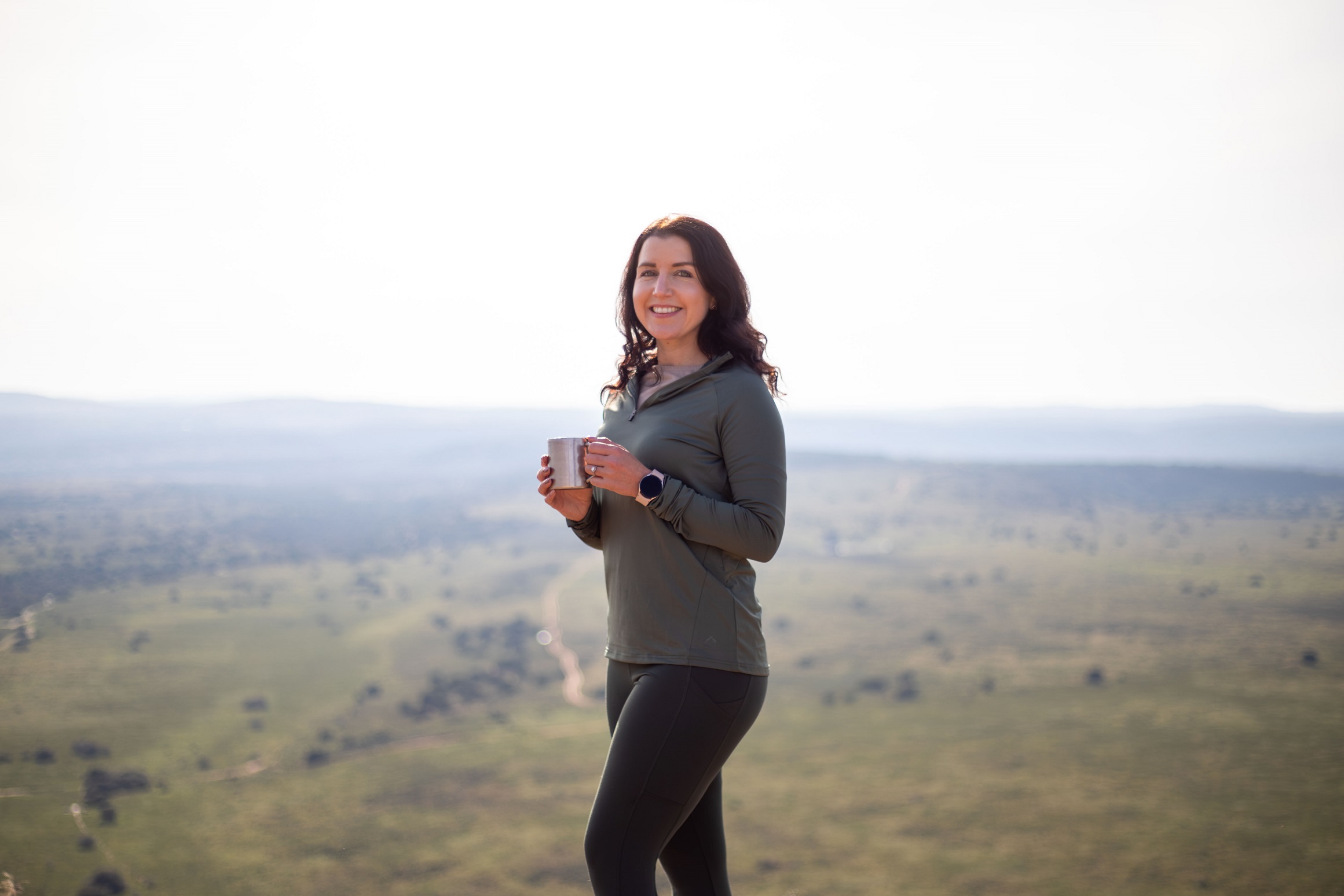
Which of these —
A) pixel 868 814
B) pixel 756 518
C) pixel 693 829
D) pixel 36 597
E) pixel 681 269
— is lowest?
pixel 868 814

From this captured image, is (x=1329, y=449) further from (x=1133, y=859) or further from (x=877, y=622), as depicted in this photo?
(x=1133, y=859)

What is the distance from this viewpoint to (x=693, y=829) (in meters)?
2.41

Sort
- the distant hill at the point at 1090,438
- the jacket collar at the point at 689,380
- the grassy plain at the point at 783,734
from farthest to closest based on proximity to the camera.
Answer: the distant hill at the point at 1090,438, the grassy plain at the point at 783,734, the jacket collar at the point at 689,380

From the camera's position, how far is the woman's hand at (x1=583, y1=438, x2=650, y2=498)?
214 cm

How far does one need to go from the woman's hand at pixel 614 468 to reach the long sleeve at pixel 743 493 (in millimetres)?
70

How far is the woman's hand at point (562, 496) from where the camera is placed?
2.35 meters

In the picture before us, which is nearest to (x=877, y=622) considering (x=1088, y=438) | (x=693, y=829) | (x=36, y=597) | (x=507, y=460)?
(x=36, y=597)

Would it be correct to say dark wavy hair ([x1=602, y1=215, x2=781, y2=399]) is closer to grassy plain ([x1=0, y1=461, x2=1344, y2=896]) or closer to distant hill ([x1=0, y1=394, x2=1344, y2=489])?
distant hill ([x1=0, y1=394, x2=1344, y2=489])

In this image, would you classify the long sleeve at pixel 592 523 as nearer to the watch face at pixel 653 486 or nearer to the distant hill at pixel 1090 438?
the watch face at pixel 653 486

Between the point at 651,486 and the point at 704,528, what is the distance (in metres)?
0.16

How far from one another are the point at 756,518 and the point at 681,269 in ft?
2.33

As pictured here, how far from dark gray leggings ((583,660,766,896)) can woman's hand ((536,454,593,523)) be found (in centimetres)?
46

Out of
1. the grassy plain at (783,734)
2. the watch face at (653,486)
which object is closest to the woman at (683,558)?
the watch face at (653,486)

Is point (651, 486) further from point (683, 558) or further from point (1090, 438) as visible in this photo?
point (1090, 438)
